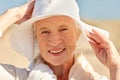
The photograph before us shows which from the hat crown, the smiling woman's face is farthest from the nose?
the hat crown

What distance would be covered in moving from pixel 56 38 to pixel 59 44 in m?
0.05

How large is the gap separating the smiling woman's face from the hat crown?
0.14ft

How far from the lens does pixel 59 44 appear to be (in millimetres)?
2672

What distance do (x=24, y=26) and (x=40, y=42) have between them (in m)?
0.18

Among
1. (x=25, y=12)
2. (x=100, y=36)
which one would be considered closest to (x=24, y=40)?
(x=25, y=12)

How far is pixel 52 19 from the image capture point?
2.66 meters

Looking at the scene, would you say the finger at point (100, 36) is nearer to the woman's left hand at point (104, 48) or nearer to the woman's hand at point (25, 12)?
the woman's left hand at point (104, 48)

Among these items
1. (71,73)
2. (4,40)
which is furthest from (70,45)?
(4,40)

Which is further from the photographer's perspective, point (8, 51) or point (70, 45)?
point (8, 51)

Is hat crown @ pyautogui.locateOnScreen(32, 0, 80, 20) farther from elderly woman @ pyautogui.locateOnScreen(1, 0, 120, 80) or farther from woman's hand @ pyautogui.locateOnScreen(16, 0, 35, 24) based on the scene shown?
woman's hand @ pyautogui.locateOnScreen(16, 0, 35, 24)

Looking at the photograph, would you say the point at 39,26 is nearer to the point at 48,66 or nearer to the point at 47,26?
the point at 47,26

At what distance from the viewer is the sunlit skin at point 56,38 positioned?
2.65 metres

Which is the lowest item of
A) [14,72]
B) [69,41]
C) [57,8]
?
[14,72]

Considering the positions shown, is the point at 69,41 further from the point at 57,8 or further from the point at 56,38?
the point at 57,8
